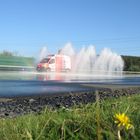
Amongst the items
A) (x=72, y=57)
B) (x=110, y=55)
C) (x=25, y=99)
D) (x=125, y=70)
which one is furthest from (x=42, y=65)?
(x=25, y=99)

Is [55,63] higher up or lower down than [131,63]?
lower down

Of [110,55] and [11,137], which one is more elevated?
[110,55]

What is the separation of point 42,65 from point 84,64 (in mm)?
12689

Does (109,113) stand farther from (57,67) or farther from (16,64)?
(16,64)

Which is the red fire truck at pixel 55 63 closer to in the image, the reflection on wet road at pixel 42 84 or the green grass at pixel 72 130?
the reflection on wet road at pixel 42 84

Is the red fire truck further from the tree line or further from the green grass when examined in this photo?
the green grass

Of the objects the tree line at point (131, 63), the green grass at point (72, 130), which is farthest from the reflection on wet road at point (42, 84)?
the tree line at point (131, 63)

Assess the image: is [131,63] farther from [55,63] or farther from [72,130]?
[72,130]

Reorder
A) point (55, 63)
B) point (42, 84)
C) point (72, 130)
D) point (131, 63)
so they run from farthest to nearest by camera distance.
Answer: point (131, 63) < point (55, 63) < point (42, 84) < point (72, 130)

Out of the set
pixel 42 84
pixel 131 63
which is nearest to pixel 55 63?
pixel 131 63

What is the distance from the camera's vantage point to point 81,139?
4711 millimetres

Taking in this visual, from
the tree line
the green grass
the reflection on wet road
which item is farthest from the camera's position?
the tree line

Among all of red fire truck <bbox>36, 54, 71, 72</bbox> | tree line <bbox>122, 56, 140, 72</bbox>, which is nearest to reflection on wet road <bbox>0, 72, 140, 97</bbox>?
red fire truck <bbox>36, 54, 71, 72</bbox>

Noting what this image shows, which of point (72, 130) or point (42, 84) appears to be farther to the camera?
point (42, 84)
